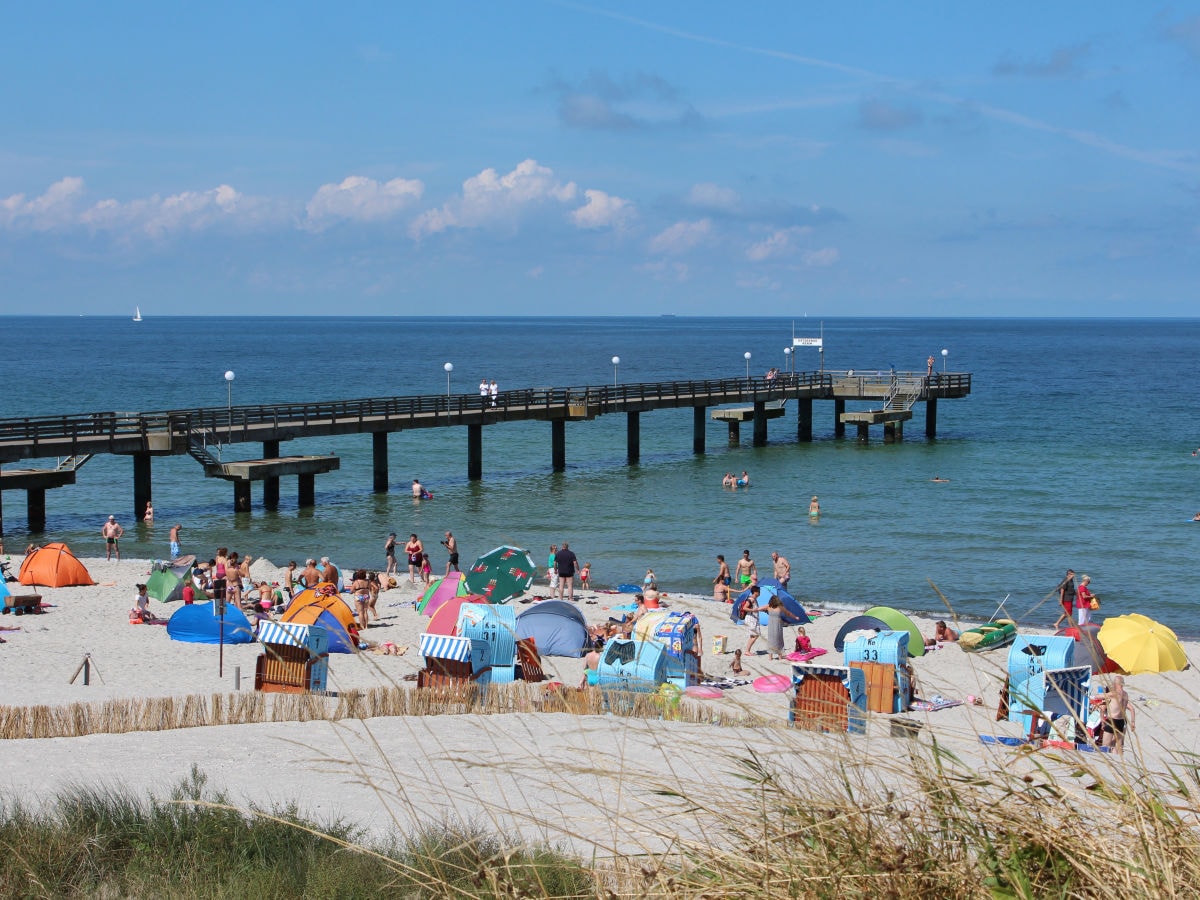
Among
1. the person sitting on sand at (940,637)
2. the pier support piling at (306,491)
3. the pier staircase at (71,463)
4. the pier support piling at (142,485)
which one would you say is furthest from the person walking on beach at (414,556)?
the pier support piling at (142,485)

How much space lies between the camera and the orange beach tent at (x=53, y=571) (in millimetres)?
22906

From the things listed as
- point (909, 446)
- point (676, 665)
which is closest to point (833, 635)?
point (676, 665)

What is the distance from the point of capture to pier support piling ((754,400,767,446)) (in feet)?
168

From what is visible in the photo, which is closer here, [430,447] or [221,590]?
[221,590]

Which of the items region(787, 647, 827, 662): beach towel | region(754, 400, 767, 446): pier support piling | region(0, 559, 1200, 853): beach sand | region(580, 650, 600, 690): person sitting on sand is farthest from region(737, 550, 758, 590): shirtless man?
region(754, 400, 767, 446): pier support piling

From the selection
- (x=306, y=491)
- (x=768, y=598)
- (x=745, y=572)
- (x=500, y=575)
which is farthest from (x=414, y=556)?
(x=306, y=491)

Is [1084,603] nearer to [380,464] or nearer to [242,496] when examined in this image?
[242,496]

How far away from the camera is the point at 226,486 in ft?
138

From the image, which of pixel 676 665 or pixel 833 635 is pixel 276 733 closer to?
pixel 676 665

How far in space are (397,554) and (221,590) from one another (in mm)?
10297

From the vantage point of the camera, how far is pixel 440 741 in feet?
22.5

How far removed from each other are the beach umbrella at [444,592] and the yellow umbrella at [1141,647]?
10.1m

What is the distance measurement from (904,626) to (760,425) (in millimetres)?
33287

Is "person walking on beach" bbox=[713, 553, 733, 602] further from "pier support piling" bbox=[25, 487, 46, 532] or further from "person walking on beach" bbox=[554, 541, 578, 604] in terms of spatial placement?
"pier support piling" bbox=[25, 487, 46, 532]
